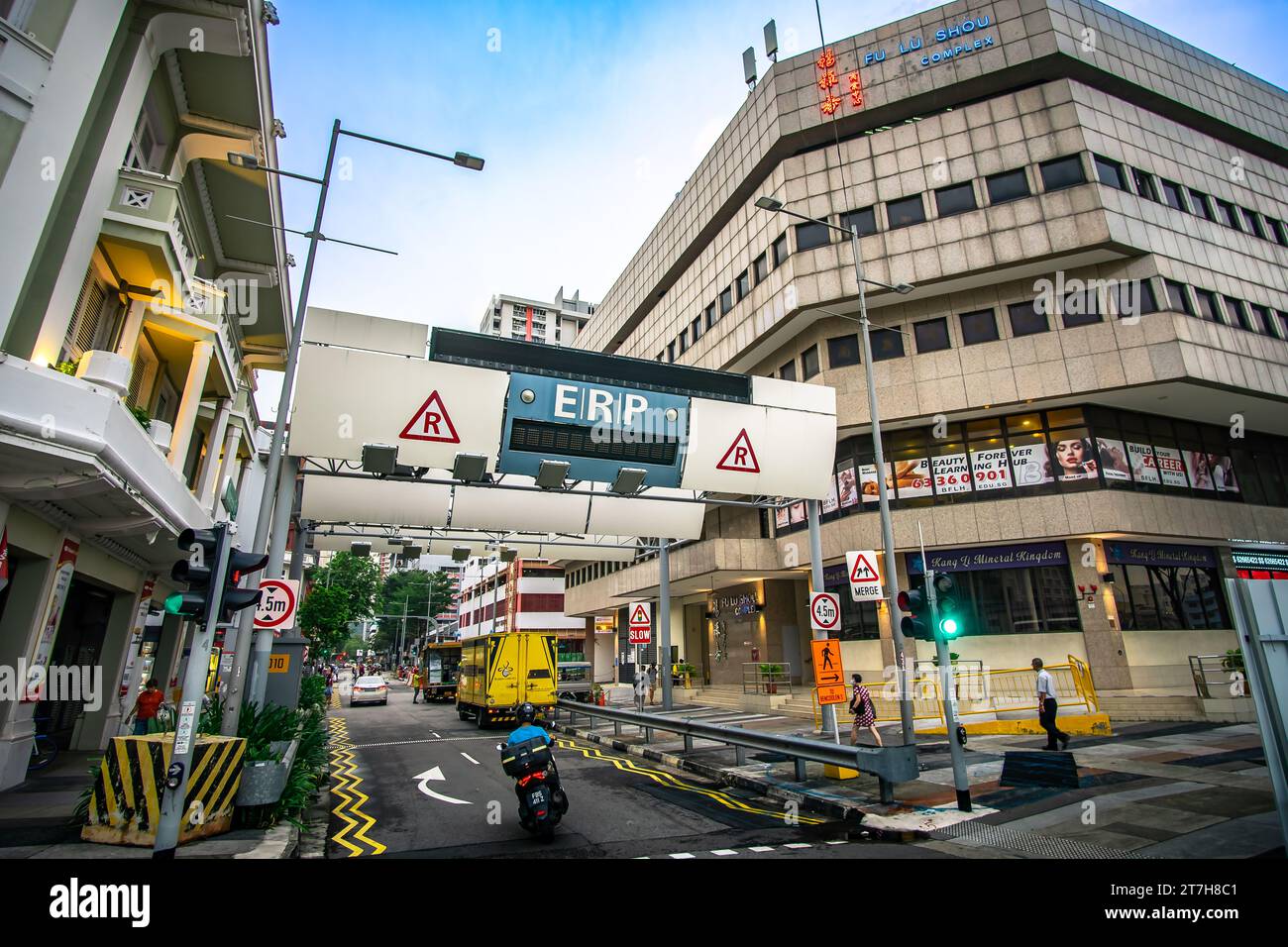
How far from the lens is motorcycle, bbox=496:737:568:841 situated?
307 inches

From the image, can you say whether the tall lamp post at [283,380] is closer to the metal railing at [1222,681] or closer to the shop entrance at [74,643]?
the shop entrance at [74,643]

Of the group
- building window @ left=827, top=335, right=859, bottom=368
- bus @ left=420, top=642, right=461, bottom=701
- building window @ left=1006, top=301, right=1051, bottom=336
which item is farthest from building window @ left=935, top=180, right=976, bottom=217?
bus @ left=420, top=642, right=461, bottom=701

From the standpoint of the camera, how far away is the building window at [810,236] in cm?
2538

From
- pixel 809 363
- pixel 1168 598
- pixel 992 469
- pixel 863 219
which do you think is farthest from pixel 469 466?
pixel 1168 598

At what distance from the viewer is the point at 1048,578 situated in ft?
70.1

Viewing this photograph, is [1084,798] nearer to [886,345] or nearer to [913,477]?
[913,477]

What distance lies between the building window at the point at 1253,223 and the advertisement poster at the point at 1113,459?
14303mm

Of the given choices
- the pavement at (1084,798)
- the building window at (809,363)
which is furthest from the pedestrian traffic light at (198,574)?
the building window at (809,363)

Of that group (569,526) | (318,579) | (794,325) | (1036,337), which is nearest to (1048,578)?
(1036,337)

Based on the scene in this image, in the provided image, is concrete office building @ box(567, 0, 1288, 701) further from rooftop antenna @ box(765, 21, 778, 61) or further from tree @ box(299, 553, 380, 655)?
tree @ box(299, 553, 380, 655)

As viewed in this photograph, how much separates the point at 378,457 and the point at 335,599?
33.3 m

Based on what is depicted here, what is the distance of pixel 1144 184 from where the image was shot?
23875 millimetres

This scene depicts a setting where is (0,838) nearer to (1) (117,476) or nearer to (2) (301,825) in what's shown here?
(2) (301,825)

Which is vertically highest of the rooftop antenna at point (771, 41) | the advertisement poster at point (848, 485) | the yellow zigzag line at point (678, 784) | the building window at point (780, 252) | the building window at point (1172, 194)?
the rooftop antenna at point (771, 41)
